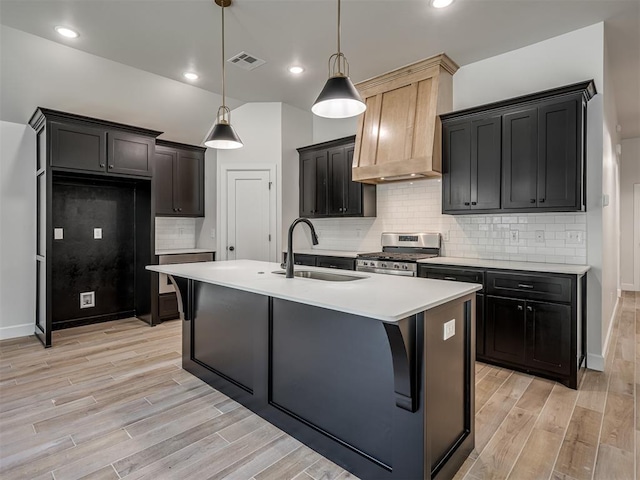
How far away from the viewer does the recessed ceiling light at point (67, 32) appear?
3268mm

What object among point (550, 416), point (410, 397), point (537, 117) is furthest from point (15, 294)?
point (537, 117)

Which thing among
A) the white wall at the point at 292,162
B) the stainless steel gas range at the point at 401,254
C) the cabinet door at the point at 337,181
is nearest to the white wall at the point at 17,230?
the white wall at the point at 292,162

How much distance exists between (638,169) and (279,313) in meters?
7.77

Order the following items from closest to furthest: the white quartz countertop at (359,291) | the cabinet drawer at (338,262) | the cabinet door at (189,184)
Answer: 1. the white quartz countertop at (359,291)
2. the cabinet drawer at (338,262)
3. the cabinet door at (189,184)

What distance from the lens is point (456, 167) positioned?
3.81 meters

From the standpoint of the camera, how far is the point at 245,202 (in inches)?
214

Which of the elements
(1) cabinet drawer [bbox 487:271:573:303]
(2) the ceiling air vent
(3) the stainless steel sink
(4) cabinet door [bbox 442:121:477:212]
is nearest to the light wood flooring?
(1) cabinet drawer [bbox 487:271:573:303]

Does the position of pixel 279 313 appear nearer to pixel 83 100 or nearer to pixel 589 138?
pixel 589 138

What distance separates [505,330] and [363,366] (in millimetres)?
1932

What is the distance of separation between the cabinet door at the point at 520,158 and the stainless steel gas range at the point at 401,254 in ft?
3.37

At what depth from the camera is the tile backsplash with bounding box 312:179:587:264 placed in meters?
3.42

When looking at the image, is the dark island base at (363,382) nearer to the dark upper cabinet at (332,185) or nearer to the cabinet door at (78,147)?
the dark upper cabinet at (332,185)

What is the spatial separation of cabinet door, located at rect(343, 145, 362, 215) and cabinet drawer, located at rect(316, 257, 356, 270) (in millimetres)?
662

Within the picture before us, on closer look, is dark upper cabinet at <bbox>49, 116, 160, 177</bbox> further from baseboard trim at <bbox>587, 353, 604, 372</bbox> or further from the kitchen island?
baseboard trim at <bbox>587, 353, 604, 372</bbox>
